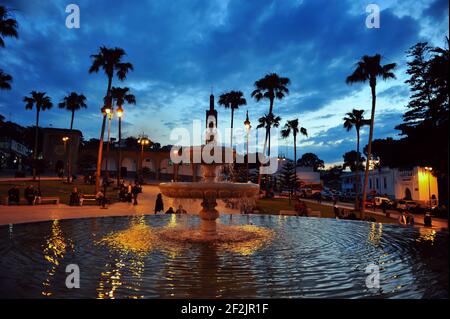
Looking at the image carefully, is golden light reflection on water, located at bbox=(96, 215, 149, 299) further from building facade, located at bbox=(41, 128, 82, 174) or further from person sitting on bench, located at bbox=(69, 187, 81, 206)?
building facade, located at bbox=(41, 128, 82, 174)

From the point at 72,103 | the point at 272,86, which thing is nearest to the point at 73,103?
the point at 72,103

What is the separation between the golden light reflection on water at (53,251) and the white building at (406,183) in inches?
1816

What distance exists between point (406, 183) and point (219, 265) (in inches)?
2122

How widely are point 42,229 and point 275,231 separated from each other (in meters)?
7.12

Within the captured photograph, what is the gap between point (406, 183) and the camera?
164 ft

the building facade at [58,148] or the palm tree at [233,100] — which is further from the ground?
the palm tree at [233,100]

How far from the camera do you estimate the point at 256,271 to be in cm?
504

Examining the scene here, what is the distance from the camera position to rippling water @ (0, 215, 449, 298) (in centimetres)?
405

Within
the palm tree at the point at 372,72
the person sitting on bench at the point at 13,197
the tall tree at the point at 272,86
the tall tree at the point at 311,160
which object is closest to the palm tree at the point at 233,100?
the tall tree at the point at 272,86

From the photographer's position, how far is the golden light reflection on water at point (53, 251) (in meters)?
4.20

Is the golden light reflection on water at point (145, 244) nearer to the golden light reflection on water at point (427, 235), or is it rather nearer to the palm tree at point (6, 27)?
the golden light reflection on water at point (427, 235)

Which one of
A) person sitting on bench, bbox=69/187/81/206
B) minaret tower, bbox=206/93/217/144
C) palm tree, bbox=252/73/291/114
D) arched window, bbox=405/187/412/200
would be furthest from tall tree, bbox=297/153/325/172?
minaret tower, bbox=206/93/217/144

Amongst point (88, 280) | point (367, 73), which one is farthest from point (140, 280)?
point (367, 73)

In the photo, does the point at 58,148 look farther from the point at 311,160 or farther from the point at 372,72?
the point at 311,160
